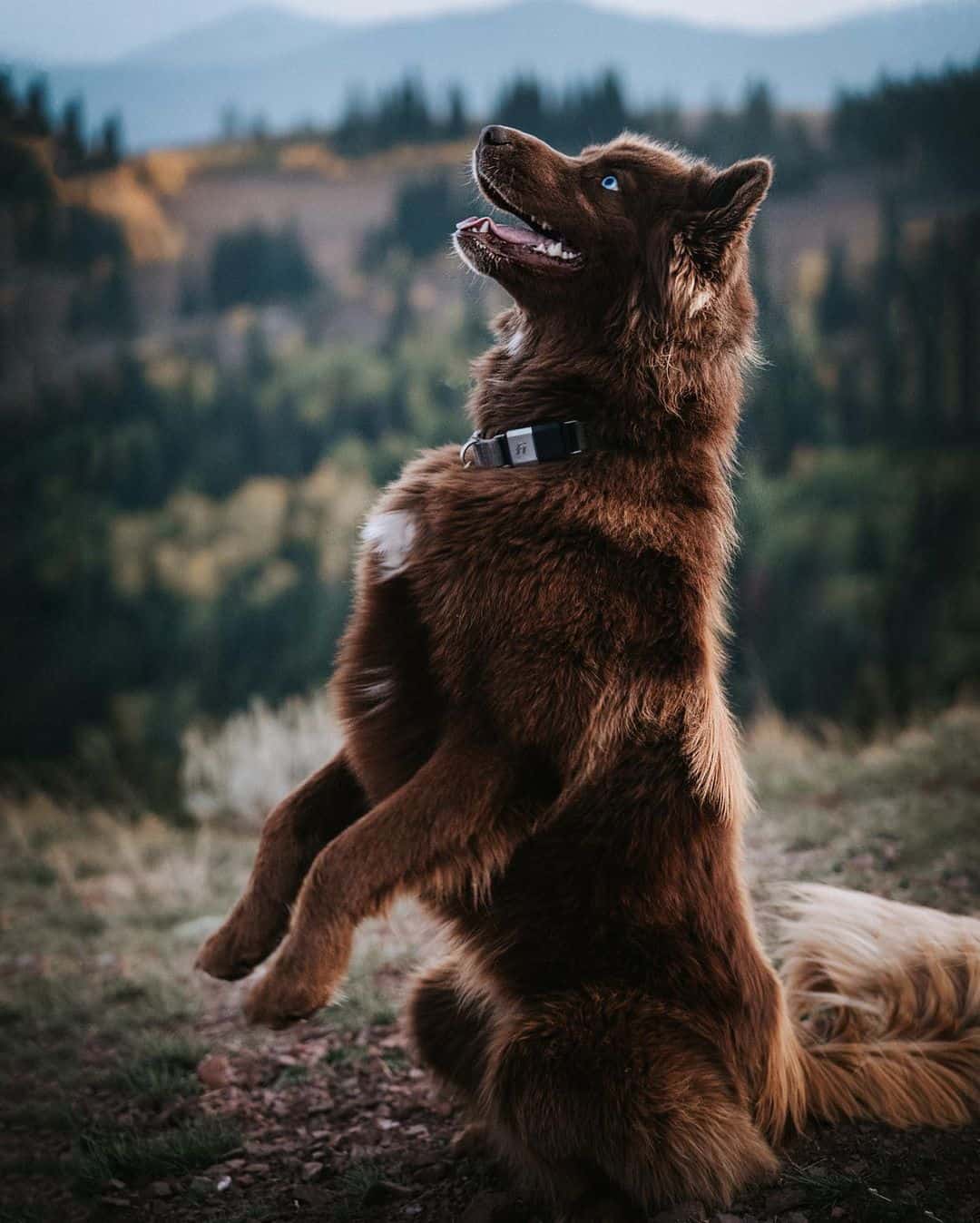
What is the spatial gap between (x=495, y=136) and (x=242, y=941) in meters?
2.01

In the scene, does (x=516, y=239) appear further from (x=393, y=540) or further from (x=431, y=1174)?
→ (x=431, y=1174)

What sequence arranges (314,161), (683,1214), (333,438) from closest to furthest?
(683,1214) < (333,438) < (314,161)

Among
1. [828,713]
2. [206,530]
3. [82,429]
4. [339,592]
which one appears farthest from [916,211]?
[82,429]

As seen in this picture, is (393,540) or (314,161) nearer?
(393,540)

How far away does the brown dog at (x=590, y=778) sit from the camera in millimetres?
2191

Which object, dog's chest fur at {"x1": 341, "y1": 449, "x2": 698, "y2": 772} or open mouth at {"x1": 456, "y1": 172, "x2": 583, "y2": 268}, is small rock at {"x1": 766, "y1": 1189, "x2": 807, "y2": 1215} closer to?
dog's chest fur at {"x1": 341, "y1": 449, "x2": 698, "y2": 772}

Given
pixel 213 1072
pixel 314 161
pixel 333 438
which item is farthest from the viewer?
pixel 314 161

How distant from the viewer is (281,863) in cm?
253

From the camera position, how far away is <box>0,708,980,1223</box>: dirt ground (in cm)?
241

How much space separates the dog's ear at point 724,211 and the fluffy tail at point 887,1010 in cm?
164

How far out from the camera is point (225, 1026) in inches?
141

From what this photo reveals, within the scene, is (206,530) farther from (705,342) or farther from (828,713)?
(705,342)

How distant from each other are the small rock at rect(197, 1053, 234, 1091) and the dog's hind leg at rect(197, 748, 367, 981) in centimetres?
84

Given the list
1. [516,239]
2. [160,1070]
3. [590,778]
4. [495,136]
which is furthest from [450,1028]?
[495,136]
